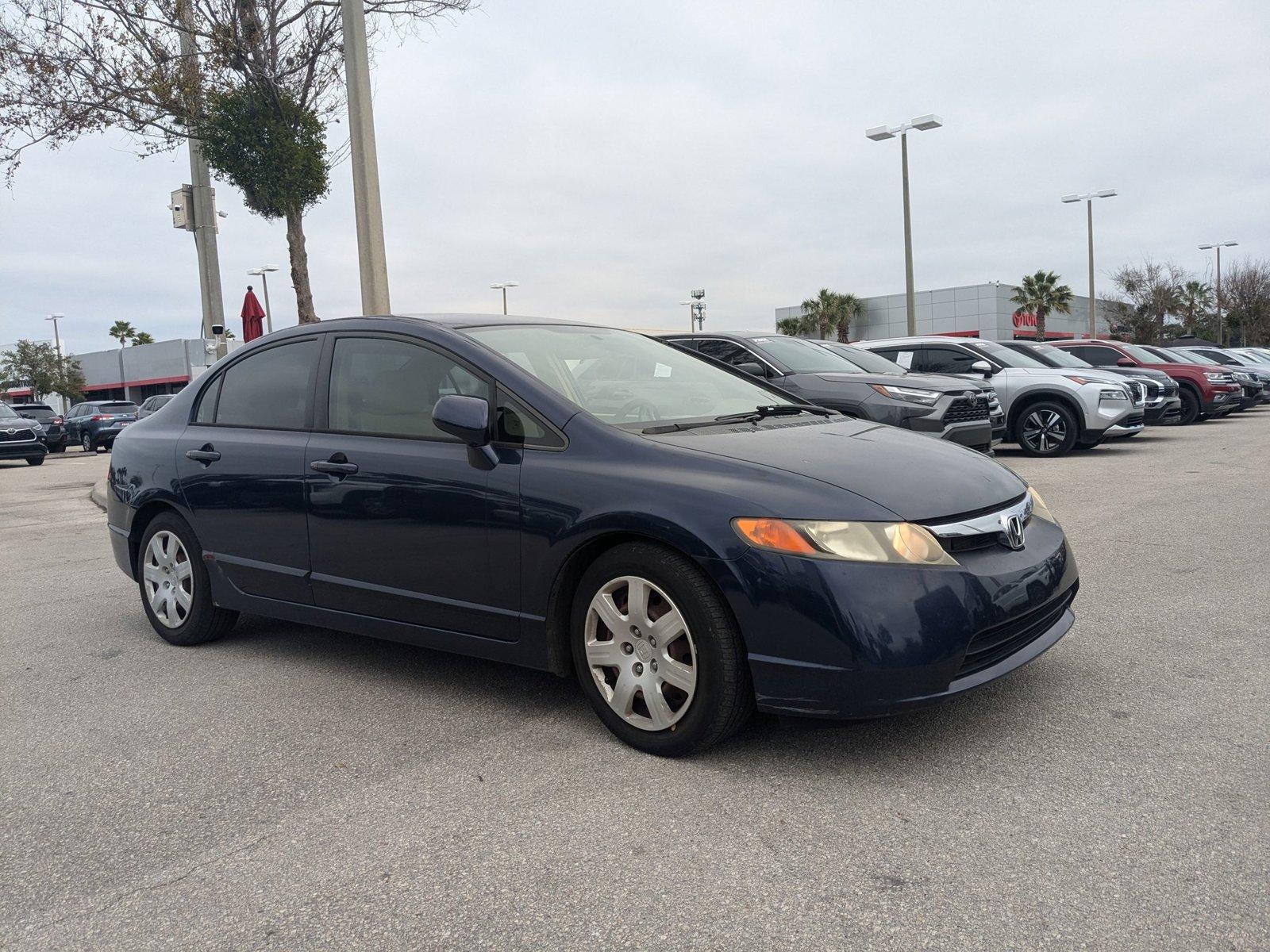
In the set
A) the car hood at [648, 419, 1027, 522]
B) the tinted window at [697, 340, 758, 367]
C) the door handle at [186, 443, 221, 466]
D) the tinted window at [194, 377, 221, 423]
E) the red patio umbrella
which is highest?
the red patio umbrella

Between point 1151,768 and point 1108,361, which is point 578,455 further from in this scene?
point 1108,361

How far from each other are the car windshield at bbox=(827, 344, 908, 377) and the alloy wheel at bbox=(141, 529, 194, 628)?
24.8ft

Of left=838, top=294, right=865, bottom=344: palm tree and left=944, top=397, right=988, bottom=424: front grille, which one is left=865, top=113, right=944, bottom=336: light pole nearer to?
left=944, top=397, right=988, bottom=424: front grille

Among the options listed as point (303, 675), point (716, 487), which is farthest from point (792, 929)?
point (303, 675)

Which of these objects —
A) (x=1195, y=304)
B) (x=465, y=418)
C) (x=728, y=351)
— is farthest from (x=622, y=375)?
(x=1195, y=304)

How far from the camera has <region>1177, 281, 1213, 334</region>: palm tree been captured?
58281mm

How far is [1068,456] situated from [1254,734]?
10.7 metres

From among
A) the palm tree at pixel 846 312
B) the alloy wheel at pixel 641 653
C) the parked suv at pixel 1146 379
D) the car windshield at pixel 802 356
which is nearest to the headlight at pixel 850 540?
the alloy wheel at pixel 641 653

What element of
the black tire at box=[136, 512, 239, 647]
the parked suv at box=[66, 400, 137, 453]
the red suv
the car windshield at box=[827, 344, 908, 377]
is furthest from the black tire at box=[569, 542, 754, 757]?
the parked suv at box=[66, 400, 137, 453]

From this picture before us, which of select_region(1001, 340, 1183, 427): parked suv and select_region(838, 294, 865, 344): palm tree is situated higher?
select_region(838, 294, 865, 344): palm tree

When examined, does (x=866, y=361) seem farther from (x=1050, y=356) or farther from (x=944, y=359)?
(x=1050, y=356)

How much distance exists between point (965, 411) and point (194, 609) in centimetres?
763

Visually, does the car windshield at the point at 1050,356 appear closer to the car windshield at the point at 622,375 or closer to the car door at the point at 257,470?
the car windshield at the point at 622,375

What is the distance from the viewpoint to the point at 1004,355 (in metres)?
14.2
